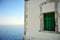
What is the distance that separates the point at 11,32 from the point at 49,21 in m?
1.00

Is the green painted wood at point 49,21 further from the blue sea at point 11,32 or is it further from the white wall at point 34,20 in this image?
the blue sea at point 11,32

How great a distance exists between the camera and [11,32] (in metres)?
3.07

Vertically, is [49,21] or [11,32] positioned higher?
[49,21]

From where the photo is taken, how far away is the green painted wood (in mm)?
2657

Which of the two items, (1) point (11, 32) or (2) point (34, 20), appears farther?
(1) point (11, 32)

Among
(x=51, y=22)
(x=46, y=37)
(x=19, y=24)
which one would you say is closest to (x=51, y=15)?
(x=51, y=22)

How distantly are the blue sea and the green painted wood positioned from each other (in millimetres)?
591

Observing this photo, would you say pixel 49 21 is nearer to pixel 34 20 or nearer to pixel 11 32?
pixel 34 20

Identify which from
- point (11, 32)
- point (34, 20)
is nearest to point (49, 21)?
point (34, 20)

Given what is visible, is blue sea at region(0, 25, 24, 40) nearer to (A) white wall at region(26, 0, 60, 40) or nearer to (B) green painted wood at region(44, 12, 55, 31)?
(A) white wall at region(26, 0, 60, 40)

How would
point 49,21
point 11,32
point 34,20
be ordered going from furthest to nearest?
point 11,32, point 34,20, point 49,21

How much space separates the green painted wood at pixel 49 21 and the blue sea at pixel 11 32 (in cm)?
59

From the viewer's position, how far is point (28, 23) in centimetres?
291

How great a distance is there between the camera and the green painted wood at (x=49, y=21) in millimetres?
2657
